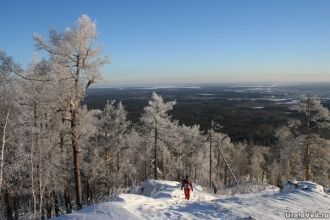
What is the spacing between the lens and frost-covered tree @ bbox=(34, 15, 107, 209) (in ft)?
53.8

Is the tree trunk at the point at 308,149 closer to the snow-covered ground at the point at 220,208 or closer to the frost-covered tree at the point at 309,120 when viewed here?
the frost-covered tree at the point at 309,120

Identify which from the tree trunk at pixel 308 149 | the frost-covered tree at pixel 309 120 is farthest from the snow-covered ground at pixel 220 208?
the tree trunk at pixel 308 149

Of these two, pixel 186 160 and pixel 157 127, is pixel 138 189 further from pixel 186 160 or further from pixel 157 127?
pixel 186 160

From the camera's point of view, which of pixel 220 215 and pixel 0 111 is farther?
pixel 0 111

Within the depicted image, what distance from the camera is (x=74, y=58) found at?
16.8 metres

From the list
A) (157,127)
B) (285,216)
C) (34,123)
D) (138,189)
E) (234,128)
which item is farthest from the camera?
(234,128)

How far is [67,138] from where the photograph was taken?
2097 centimetres

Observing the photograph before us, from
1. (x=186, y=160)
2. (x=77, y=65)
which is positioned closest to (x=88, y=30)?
(x=77, y=65)

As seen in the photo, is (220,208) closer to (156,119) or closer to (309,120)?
(309,120)

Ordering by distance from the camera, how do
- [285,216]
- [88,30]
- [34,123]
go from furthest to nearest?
[34,123]
[88,30]
[285,216]

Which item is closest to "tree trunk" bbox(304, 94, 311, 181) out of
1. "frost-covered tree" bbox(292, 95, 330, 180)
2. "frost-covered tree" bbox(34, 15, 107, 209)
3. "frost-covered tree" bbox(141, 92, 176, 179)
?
"frost-covered tree" bbox(292, 95, 330, 180)

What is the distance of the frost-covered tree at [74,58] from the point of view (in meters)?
16.4

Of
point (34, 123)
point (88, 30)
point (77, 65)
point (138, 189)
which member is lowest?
point (138, 189)

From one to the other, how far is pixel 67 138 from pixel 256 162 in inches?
1951
